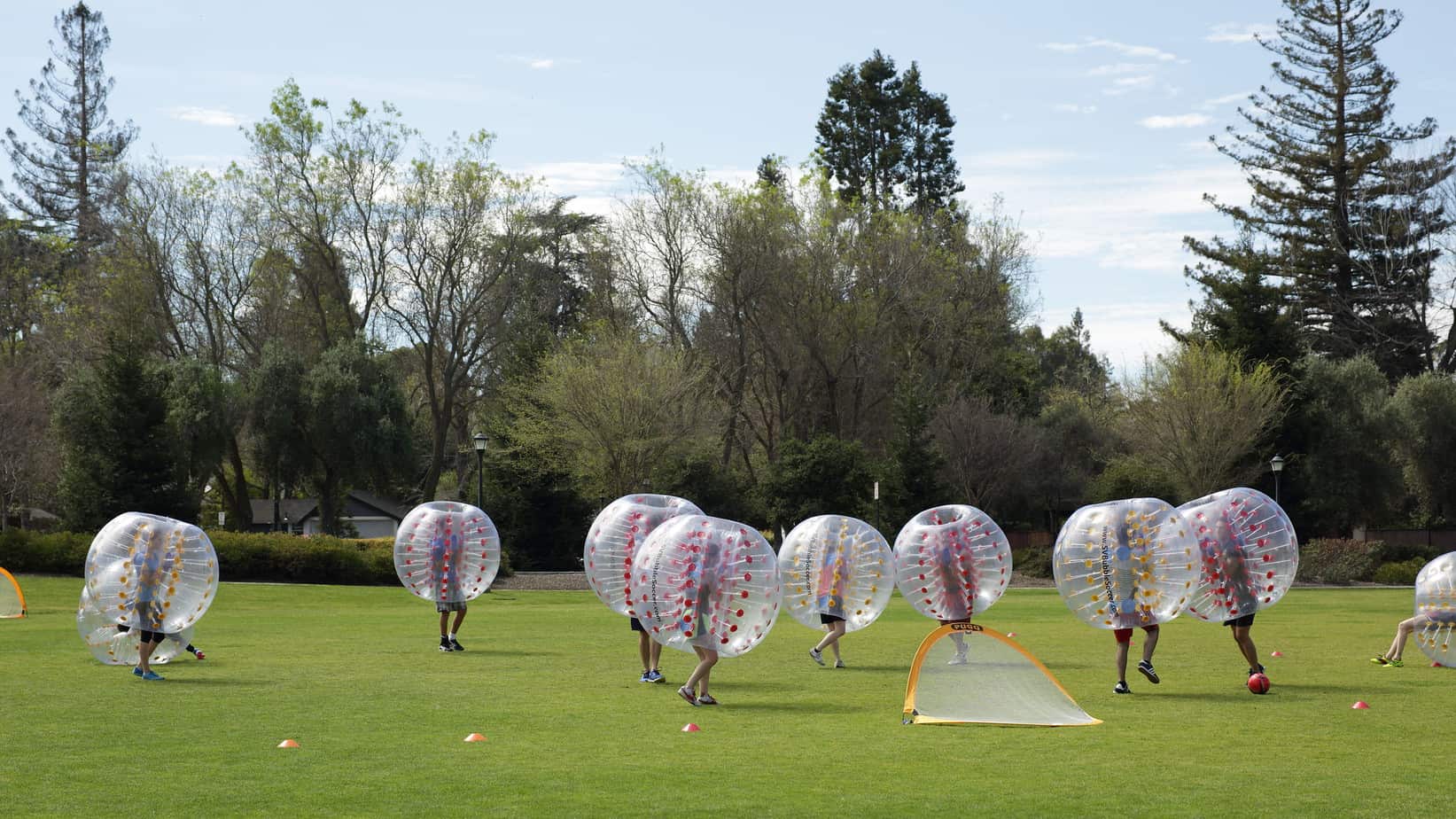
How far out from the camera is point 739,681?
17406 mm

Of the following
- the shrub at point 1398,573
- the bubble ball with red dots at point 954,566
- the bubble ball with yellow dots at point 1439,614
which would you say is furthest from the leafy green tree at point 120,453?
the shrub at point 1398,573

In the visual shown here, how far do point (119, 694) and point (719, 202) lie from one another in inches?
1733

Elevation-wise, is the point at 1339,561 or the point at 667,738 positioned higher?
the point at 667,738

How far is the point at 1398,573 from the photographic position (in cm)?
4775

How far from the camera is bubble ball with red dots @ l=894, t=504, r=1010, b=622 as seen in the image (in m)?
19.4

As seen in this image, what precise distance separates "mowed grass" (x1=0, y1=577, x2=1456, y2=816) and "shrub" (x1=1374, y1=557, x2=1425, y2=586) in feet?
92.7

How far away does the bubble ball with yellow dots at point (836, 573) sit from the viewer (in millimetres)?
19234

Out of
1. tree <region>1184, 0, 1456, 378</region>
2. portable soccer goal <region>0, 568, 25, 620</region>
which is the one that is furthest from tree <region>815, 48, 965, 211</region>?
portable soccer goal <region>0, 568, 25, 620</region>

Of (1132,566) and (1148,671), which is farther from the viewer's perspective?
(1148,671)

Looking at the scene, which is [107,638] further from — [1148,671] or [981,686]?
[1148,671]

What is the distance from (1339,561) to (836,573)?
36.4 metres

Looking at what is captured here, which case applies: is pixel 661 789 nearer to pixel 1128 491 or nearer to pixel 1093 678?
pixel 1093 678

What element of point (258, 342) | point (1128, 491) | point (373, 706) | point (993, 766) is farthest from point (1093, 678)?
point (258, 342)

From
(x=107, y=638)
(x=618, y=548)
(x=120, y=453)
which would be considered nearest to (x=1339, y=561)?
(x=618, y=548)
